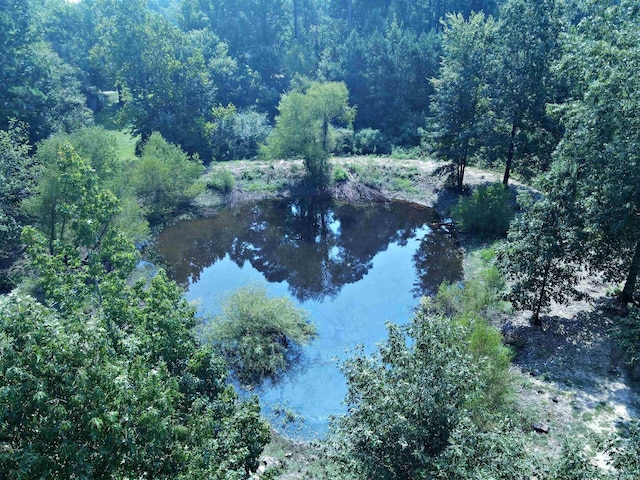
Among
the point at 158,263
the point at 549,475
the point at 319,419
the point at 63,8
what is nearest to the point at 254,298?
the point at 319,419

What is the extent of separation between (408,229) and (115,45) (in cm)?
3443

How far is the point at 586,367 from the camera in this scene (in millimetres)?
20500

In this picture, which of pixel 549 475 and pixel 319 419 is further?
pixel 319 419

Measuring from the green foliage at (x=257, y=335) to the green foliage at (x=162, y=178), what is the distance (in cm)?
1517

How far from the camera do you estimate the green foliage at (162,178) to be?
3631 centimetres

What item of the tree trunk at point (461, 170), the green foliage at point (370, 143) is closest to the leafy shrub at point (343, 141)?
the green foliage at point (370, 143)

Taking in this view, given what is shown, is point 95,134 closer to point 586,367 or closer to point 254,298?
point 254,298

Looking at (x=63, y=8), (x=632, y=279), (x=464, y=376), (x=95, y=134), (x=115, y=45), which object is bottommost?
(x=464, y=376)

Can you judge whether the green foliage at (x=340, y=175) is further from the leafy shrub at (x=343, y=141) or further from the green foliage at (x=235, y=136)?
the green foliage at (x=235, y=136)

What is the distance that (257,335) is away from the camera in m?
22.9

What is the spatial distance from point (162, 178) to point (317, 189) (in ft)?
42.4

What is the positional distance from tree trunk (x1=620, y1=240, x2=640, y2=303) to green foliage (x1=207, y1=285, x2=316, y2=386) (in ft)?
49.7

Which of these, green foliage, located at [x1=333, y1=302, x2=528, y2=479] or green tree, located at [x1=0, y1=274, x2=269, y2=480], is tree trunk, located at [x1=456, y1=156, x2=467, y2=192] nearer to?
green foliage, located at [x1=333, y1=302, x2=528, y2=479]

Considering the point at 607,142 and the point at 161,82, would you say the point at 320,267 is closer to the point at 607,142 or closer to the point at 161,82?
the point at 607,142
